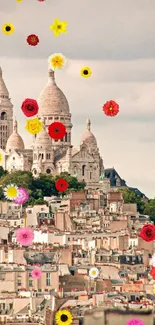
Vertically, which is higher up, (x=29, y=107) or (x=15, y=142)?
(x=15, y=142)

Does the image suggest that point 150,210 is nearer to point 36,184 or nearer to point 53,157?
point 36,184

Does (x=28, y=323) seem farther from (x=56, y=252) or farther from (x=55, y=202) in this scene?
(x=55, y=202)

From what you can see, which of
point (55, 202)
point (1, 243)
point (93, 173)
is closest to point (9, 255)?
point (1, 243)

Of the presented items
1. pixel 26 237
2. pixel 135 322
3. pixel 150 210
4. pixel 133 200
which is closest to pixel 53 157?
pixel 133 200

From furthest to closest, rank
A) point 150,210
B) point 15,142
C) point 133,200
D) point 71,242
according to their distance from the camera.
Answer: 1. point 15,142
2. point 133,200
3. point 150,210
4. point 71,242

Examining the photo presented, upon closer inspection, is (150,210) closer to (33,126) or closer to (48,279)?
(48,279)

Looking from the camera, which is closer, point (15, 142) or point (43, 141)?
point (43, 141)

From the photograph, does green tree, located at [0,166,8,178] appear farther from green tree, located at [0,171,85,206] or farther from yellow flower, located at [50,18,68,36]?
yellow flower, located at [50,18,68,36]

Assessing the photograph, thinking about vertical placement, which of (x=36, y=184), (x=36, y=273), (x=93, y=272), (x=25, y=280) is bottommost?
(x=36, y=273)

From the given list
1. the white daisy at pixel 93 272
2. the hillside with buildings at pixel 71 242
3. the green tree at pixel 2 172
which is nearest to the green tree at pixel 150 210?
the hillside with buildings at pixel 71 242

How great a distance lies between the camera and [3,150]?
640 ft

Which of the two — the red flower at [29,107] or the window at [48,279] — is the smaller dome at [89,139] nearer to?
the window at [48,279]

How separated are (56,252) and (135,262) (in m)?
4.46

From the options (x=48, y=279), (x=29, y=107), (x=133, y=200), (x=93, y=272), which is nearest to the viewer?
(x=29, y=107)
